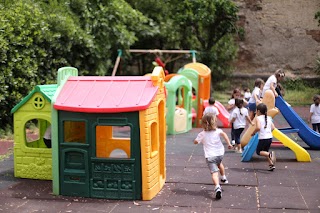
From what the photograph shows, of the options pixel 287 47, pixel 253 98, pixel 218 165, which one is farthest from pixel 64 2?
pixel 287 47

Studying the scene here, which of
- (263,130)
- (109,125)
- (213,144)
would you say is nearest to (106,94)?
(109,125)

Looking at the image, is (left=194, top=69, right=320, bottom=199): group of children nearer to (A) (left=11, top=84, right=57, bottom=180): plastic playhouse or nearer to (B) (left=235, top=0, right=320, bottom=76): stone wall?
(A) (left=11, top=84, right=57, bottom=180): plastic playhouse

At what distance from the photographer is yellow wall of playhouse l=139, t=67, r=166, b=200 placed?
623 cm

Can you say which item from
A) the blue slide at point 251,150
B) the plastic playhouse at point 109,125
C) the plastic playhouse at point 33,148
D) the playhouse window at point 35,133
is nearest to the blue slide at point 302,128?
the blue slide at point 251,150

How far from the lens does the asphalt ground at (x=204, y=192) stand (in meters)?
6.02

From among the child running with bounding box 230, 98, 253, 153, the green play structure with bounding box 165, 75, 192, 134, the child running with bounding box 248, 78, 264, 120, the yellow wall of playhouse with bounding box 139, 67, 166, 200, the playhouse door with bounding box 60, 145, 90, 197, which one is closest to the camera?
the yellow wall of playhouse with bounding box 139, 67, 166, 200

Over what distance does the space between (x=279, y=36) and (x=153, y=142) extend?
17.2 m

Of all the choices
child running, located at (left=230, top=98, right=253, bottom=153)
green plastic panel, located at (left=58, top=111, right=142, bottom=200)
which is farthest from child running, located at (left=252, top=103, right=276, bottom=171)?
green plastic panel, located at (left=58, top=111, right=142, bottom=200)

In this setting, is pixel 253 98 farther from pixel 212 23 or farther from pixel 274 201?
pixel 212 23

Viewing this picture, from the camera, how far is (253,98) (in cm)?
1123

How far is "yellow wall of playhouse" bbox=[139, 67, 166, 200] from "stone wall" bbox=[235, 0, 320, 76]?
16.3 metres

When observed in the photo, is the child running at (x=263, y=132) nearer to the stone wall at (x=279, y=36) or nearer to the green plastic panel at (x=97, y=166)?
the green plastic panel at (x=97, y=166)

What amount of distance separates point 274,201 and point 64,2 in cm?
1033

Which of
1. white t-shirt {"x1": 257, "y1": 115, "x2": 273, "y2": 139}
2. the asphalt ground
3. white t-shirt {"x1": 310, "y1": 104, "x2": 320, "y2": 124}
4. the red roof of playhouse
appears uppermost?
the red roof of playhouse
